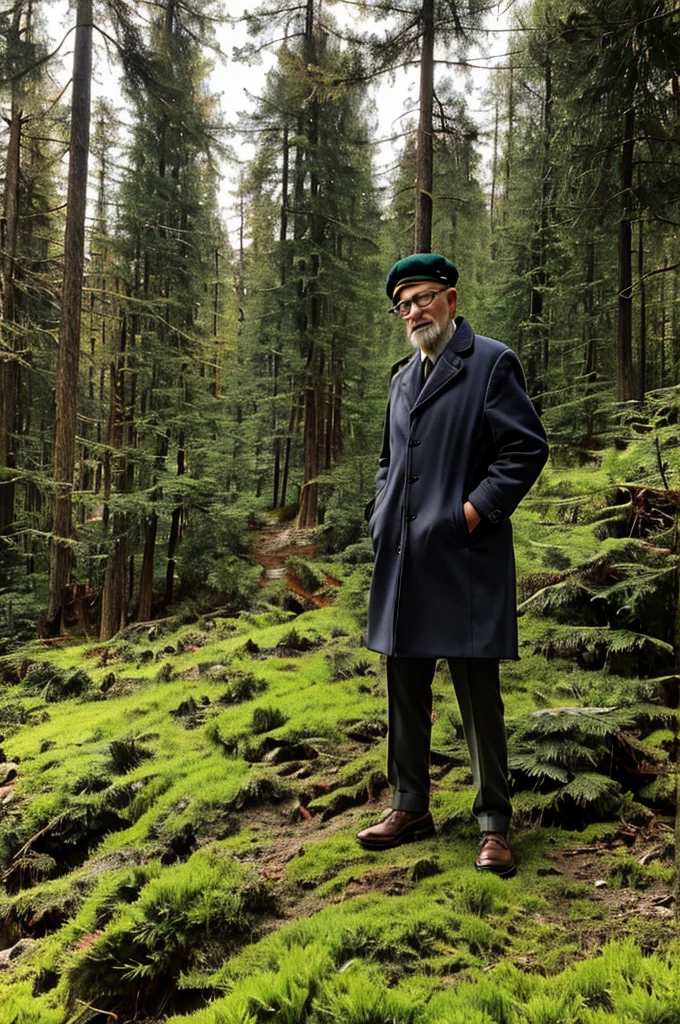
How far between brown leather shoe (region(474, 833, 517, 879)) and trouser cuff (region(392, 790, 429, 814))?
343 millimetres

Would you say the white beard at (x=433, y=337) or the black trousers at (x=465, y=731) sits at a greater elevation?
the white beard at (x=433, y=337)

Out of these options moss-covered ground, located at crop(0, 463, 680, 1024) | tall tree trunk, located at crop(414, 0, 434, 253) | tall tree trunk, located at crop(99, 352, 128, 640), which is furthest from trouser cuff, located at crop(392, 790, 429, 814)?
tall tree trunk, located at crop(99, 352, 128, 640)

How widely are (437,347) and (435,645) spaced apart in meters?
1.34

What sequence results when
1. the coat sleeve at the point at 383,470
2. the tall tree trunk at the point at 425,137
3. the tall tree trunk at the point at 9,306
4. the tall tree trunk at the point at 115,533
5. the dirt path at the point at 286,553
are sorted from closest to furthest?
the coat sleeve at the point at 383,470
the tall tree trunk at the point at 425,137
the tall tree trunk at the point at 9,306
the dirt path at the point at 286,553
the tall tree trunk at the point at 115,533

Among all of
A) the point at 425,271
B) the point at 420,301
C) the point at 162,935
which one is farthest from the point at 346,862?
the point at 425,271

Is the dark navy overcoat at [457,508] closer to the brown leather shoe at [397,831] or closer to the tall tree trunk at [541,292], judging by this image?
the brown leather shoe at [397,831]

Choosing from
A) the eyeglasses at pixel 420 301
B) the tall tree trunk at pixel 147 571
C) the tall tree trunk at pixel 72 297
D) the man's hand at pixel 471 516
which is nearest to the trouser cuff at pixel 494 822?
the man's hand at pixel 471 516

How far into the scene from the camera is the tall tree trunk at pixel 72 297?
1073cm

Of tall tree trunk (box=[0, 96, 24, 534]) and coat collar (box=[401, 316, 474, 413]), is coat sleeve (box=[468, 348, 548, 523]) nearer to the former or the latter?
coat collar (box=[401, 316, 474, 413])

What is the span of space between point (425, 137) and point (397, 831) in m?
10.8

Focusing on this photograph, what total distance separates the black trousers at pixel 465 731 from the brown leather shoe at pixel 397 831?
4 centimetres

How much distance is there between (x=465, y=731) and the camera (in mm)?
2643

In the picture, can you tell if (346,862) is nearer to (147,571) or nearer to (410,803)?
(410,803)

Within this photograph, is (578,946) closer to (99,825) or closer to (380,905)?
(380,905)
